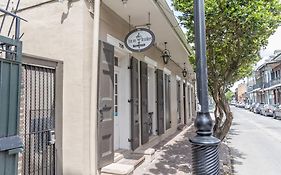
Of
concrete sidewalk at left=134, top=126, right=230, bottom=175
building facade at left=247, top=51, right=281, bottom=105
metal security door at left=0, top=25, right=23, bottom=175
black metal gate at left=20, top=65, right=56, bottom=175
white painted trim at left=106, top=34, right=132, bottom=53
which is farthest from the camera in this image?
building facade at left=247, top=51, right=281, bottom=105

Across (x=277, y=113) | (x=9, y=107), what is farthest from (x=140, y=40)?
(x=277, y=113)

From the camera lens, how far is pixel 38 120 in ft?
13.1

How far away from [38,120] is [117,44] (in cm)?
243

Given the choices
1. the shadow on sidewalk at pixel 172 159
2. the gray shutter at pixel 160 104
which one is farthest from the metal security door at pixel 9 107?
the gray shutter at pixel 160 104

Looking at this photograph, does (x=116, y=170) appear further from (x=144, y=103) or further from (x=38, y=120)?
(x=144, y=103)

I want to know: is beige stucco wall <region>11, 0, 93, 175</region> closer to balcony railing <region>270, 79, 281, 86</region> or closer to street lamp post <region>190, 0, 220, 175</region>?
street lamp post <region>190, 0, 220, 175</region>

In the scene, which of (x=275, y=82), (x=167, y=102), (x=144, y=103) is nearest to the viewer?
(x=144, y=103)

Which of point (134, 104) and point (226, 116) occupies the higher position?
point (134, 104)

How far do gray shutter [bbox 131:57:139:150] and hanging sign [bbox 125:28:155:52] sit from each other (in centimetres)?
77

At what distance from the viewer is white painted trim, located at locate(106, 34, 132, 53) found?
5189 mm

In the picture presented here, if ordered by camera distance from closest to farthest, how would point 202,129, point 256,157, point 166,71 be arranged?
point 202,129 < point 256,157 < point 166,71

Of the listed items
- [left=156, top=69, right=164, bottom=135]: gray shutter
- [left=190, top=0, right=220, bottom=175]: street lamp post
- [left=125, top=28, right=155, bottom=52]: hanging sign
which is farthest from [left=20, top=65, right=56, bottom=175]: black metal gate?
[left=156, top=69, right=164, bottom=135]: gray shutter

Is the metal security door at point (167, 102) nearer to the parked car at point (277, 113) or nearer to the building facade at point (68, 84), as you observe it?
the building facade at point (68, 84)

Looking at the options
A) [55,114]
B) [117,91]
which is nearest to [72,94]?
[55,114]
